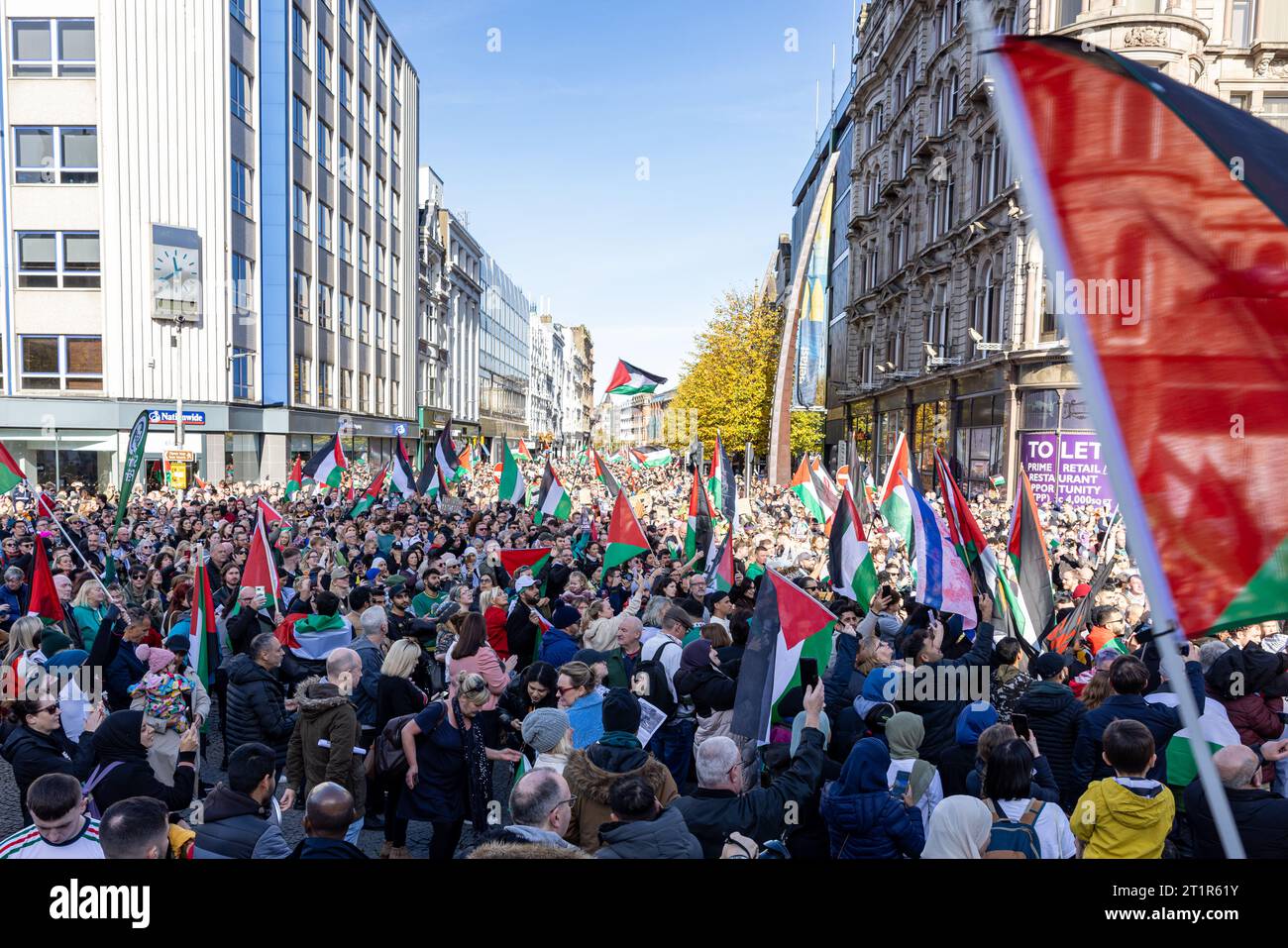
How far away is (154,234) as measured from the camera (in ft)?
105

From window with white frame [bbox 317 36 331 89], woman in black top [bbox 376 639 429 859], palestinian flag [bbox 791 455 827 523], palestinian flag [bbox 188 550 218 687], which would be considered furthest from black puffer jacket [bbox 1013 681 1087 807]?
window with white frame [bbox 317 36 331 89]

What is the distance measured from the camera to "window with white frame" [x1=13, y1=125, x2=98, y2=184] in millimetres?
31219

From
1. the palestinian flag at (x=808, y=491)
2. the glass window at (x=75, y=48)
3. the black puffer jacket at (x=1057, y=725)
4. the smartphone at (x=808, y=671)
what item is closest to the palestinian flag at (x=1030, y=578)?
the black puffer jacket at (x=1057, y=725)

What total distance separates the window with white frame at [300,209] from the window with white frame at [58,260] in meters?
9.00

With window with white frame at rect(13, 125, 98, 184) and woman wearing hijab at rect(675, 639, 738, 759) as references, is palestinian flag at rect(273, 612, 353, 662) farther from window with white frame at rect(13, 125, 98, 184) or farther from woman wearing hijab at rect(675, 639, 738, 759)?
window with white frame at rect(13, 125, 98, 184)

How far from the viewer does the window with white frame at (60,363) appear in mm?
31375

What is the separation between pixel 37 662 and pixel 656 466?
55233mm

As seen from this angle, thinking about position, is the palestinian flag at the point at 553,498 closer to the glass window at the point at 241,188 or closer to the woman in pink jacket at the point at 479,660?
the woman in pink jacket at the point at 479,660

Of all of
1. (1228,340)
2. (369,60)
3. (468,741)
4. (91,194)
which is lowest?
(468,741)

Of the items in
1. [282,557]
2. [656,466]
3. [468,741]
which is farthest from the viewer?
[656,466]

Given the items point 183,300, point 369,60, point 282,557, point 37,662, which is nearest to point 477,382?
point 369,60

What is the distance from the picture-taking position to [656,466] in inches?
2424

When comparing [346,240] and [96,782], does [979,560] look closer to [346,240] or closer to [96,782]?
[96,782]
